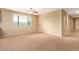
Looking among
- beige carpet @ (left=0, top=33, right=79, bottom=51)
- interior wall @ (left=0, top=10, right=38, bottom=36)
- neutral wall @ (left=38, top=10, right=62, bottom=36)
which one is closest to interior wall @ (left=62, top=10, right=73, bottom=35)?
neutral wall @ (left=38, top=10, right=62, bottom=36)

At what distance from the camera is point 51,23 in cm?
531

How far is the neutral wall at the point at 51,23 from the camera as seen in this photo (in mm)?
4803

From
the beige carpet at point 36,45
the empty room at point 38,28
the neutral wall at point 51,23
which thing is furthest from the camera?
the neutral wall at point 51,23

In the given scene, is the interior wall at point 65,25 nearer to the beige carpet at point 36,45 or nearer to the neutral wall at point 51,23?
the neutral wall at point 51,23

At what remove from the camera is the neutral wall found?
4803mm

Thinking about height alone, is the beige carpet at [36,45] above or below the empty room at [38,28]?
below

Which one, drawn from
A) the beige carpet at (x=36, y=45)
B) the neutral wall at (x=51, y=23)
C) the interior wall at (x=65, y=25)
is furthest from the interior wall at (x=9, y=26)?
the interior wall at (x=65, y=25)

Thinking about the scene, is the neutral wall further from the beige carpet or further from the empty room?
the beige carpet
